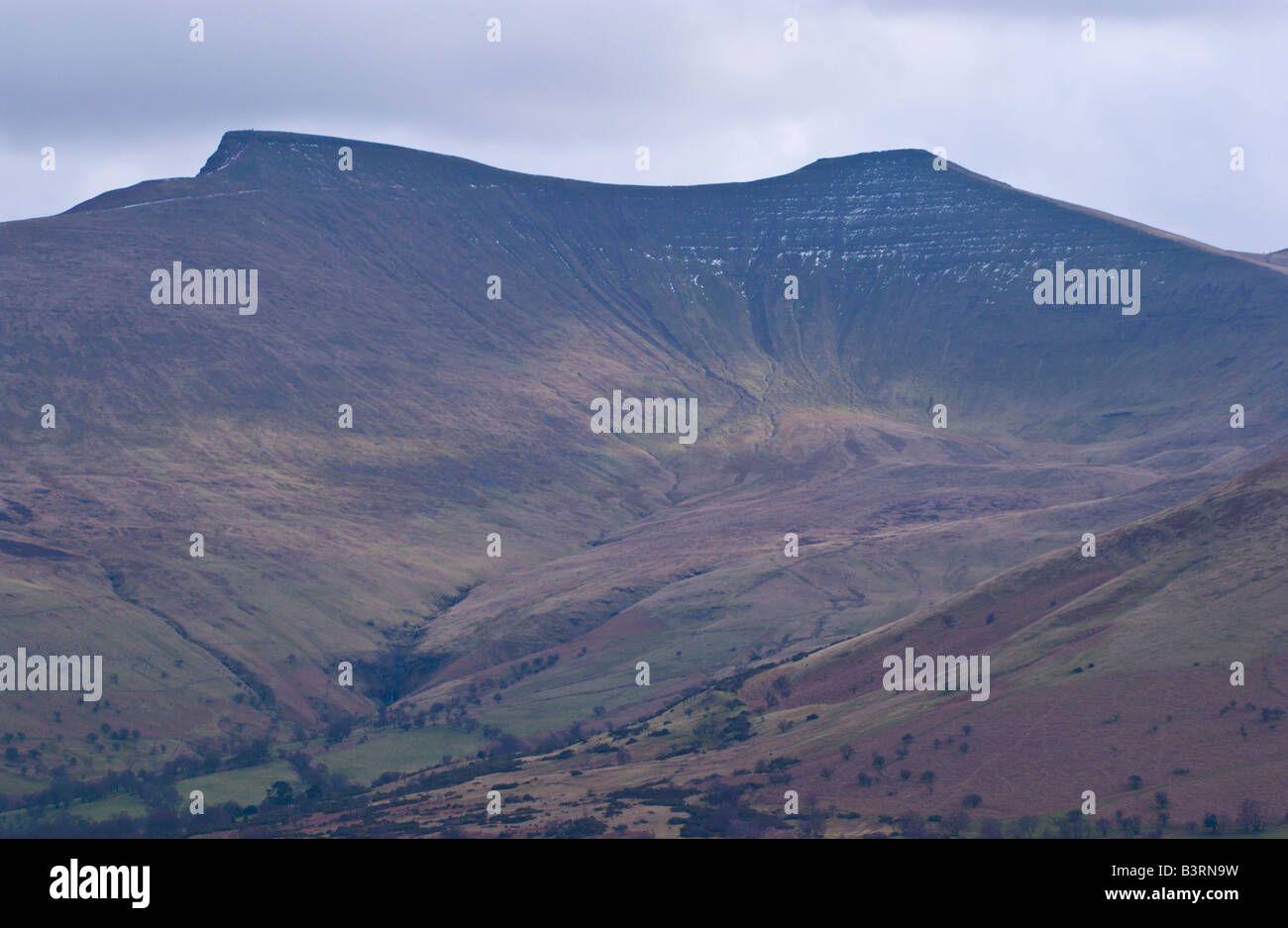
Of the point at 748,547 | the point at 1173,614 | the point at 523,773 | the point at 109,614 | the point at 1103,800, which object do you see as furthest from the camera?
the point at 748,547

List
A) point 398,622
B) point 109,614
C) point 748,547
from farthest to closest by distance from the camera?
point 748,547
point 398,622
point 109,614

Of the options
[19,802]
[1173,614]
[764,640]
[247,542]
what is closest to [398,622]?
[247,542]

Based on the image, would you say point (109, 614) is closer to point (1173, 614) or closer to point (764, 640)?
point (764, 640)

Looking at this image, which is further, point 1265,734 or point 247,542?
point 247,542

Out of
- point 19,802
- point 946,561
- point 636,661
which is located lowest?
point 19,802
